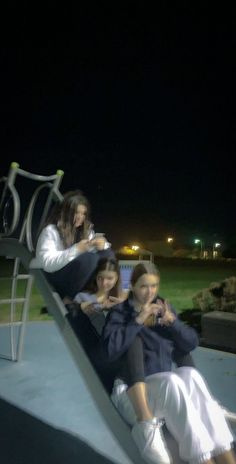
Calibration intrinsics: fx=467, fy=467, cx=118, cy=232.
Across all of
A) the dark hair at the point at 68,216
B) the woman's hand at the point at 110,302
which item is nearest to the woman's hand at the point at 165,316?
the woman's hand at the point at 110,302

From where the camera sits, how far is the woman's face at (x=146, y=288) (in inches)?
99.3

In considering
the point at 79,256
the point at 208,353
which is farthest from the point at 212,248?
the point at 79,256

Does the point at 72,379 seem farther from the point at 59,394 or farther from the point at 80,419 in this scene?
the point at 80,419

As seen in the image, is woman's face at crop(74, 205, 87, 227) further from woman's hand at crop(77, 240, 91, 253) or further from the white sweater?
woman's hand at crop(77, 240, 91, 253)

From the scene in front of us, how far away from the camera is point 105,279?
307 centimetres

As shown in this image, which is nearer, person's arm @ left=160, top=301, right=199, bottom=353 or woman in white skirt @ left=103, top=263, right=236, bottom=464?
woman in white skirt @ left=103, top=263, right=236, bottom=464

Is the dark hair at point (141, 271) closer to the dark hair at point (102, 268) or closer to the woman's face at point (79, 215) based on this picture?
the dark hair at point (102, 268)

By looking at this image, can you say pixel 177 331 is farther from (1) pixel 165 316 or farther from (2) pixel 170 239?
(2) pixel 170 239

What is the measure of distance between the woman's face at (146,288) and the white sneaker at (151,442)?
24.0 inches

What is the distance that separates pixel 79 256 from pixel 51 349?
2.85 metres

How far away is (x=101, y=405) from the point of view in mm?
2428

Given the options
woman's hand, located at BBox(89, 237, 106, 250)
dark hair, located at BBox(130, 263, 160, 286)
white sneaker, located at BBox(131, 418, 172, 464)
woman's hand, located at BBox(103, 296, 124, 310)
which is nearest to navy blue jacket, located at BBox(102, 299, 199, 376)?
dark hair, located at BBox(130, 263, 160, 286)

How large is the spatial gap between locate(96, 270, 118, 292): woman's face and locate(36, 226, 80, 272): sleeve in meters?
0.23

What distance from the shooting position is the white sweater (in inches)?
115
